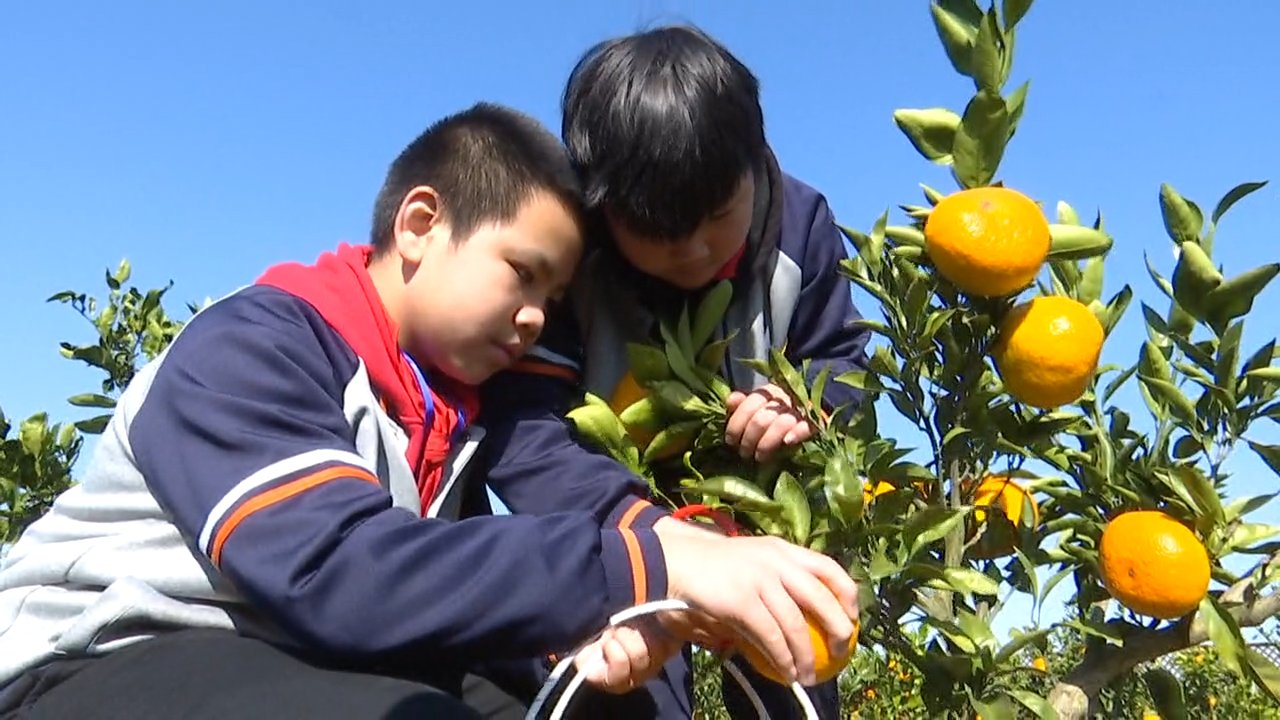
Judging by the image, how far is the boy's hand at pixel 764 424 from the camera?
1.28m

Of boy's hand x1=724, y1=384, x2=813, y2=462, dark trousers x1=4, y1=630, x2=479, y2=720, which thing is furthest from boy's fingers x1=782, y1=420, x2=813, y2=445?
dark trousers x1=4, y1=630, x2=479, y2=720

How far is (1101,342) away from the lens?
112 cm

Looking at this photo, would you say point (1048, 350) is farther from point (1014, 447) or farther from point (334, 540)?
point (334, 540)

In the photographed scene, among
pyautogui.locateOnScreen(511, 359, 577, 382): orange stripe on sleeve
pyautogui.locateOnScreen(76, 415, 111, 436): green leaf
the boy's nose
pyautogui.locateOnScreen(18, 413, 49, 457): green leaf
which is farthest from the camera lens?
pyautogui.locateOnScreen(18, 413, 49, 457): green leaf

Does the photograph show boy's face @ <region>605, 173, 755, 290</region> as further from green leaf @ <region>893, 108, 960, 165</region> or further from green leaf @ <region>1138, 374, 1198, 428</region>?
green leaf @ <region>1138, 374, 1198, 428</region>

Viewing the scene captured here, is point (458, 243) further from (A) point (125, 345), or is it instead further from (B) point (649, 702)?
(A) point (125, 345)

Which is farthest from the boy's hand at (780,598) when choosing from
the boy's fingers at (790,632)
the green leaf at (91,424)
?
the green leaf at (91,424)

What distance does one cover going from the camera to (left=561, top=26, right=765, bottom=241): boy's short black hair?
4.77ft

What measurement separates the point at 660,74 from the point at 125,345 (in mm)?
1730

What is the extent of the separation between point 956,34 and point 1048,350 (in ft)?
1.01

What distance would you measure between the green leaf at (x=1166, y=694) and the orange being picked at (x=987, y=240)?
1.38ft

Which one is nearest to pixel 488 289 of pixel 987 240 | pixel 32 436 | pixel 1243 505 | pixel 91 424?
pixel 987 240

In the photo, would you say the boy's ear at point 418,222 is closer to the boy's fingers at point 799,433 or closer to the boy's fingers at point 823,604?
the boy's fingers at point 799,433

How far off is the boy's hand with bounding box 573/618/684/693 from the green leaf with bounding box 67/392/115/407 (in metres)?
1.78
